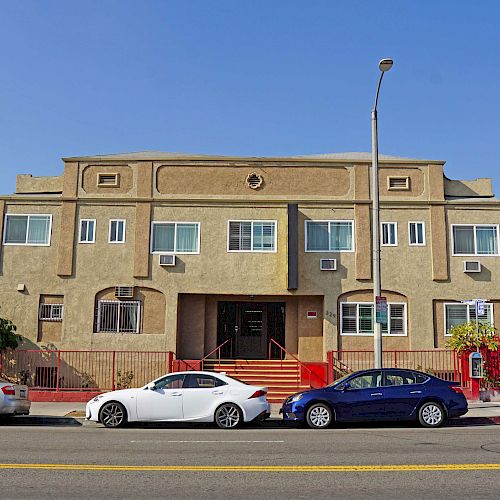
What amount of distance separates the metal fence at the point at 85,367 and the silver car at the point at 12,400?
6260 millimetres

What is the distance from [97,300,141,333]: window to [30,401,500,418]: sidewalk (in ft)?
13.4

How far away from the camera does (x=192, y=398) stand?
13883 mm

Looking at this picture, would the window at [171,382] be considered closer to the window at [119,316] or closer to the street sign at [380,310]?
the street sign at [380,310]

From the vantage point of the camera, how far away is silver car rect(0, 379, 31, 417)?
14.5 metres

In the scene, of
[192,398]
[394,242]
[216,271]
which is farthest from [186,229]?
[192,398]

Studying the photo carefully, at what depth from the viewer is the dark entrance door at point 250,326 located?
2375cm

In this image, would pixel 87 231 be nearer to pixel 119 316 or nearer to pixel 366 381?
pixel 119 316

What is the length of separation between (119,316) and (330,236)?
815 cm

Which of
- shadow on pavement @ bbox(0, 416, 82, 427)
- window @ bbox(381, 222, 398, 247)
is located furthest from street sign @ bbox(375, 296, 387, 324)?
shadow on pavement @ bbox(0, 416, 82, 427)

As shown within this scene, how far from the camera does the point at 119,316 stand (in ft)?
73.3

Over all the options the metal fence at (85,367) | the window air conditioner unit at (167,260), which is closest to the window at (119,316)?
the metal fence at (85,367)

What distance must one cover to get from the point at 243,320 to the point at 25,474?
16231mm

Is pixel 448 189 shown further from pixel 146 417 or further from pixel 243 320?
pixel 146 417

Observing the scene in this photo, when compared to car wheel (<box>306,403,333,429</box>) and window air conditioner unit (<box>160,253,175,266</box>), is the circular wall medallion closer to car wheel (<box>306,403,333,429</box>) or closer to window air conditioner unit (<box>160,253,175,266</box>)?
window air conditioner unit (<box>160,253,175,266</box>)
